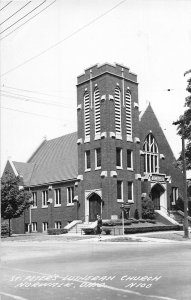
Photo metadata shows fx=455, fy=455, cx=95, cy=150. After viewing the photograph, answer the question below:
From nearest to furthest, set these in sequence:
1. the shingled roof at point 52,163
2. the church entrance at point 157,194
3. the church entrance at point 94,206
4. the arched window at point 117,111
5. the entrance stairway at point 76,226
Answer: the entrance stairway at point 76,226
the church entrance at point 94,206
the arched window at point 117,111
the church entrance at point 157,194
the shingled roof at point 52,163

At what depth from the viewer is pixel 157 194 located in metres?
47.7

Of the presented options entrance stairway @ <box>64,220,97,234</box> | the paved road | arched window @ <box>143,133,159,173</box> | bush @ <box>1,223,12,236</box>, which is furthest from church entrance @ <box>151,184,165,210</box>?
the paved road

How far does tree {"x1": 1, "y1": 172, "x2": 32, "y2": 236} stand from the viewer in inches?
1580

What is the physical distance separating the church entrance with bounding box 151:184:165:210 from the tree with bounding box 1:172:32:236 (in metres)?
13.4

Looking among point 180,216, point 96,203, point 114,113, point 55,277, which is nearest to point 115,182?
point 96,203

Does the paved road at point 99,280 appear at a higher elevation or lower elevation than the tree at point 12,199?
lower

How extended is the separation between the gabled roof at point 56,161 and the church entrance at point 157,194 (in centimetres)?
834

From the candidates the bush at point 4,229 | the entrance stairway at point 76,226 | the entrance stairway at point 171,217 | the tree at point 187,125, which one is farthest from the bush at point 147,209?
the bush at point 4,229

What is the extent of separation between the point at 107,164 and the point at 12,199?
29.8ft

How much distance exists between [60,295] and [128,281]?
7.76 feet

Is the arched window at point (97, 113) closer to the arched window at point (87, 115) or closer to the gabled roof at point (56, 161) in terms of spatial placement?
the arched window at point (87, 115)

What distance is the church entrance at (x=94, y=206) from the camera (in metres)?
42.5

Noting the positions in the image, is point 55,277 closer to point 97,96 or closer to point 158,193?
point 97,96

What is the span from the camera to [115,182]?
4181cm
